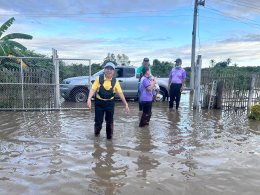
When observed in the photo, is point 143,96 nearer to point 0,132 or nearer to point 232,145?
point 232,145

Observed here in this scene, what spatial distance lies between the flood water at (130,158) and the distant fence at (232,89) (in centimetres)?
316

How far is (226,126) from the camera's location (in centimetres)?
948

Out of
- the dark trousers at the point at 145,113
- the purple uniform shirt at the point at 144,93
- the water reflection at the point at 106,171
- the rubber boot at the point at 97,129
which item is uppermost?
the purple uniform shirt at the point at 144,93

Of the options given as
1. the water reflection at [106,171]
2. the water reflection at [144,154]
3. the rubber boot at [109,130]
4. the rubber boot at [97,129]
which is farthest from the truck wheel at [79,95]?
the water reflection at [106,171]

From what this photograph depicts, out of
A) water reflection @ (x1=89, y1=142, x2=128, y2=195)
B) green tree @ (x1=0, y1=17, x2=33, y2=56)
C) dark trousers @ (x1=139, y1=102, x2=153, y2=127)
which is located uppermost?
green tree @ (x1=0, y1=17, x2=33, y2=56)

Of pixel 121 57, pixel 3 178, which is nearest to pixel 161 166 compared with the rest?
pixel 3 178

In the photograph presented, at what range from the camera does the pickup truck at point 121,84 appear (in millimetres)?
14656

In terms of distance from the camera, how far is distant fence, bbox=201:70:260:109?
41.4 feet

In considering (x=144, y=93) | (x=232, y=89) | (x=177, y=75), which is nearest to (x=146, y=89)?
(x=144, y=93)

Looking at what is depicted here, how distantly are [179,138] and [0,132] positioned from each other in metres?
4.22

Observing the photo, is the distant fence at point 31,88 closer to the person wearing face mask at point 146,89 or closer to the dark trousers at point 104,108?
the person wearing face mask at point 146,89

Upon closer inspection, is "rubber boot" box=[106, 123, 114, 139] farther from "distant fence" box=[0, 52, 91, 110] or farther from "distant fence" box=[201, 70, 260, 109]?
"distant fence" box=[201, 70, 260, 109]

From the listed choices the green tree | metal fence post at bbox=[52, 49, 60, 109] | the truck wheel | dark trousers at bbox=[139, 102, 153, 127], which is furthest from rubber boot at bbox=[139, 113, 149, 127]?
the green tree

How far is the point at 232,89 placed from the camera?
12734 millimetres
